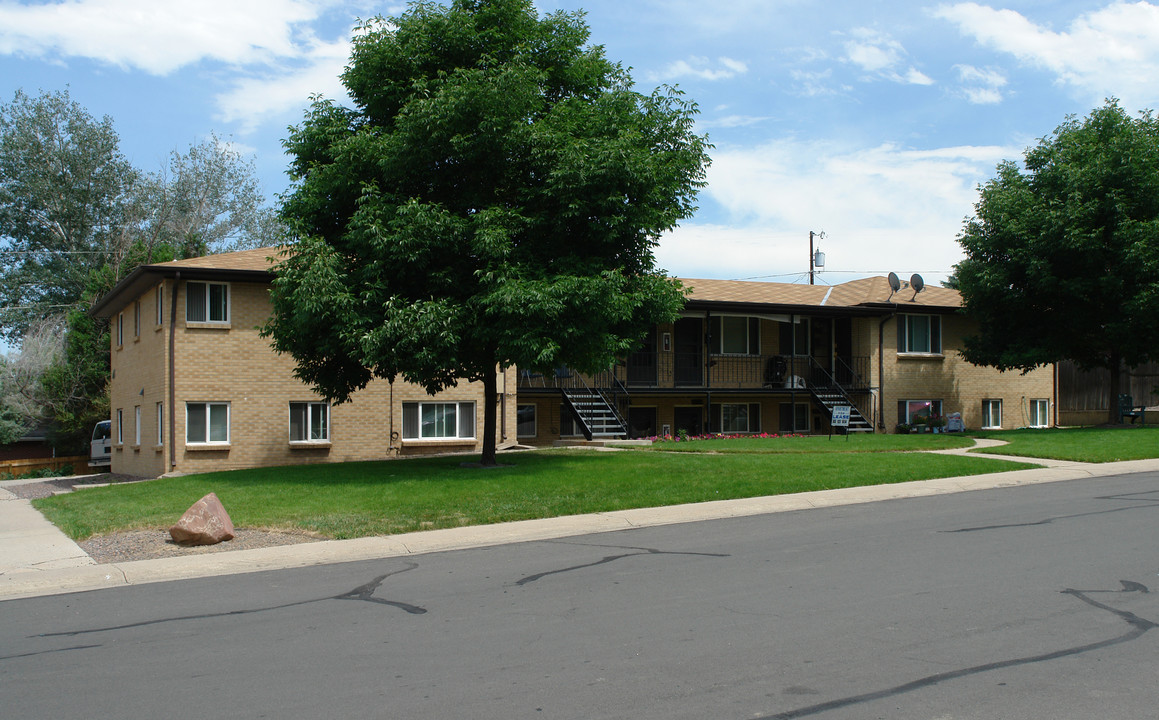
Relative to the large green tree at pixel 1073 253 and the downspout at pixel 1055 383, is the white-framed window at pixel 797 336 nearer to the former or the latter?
the large green tree at pixel 1073 253

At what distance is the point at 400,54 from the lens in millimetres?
17281

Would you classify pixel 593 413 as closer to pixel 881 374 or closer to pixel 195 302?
pixel 881 374

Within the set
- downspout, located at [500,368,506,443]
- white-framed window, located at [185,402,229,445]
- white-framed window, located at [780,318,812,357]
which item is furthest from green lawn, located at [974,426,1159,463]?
white-framed window, located at [185,402,229,445]

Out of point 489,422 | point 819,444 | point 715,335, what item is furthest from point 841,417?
point 489,422

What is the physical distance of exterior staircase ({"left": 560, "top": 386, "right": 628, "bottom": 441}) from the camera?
26.2 metres

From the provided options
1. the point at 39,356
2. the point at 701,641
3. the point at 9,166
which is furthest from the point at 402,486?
the point at 9,166

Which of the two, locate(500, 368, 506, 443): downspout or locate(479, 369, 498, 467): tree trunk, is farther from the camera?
locate(500, 368, 506, 443): downspout

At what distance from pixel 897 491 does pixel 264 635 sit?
11.4m

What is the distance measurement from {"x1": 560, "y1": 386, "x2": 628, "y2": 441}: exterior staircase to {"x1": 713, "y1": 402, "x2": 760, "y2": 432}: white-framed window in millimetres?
5433

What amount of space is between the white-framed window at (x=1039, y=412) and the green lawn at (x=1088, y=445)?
8.54 meters

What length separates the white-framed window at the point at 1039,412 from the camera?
1335 inches

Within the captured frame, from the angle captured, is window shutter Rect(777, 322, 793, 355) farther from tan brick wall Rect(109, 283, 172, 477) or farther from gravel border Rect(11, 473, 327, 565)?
gravel border Rect(11, 473, 327, 565)

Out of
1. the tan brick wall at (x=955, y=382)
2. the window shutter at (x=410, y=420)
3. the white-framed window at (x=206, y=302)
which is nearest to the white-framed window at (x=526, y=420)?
the window shutter at (x=410, y=420)

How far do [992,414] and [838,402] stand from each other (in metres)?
7.32
